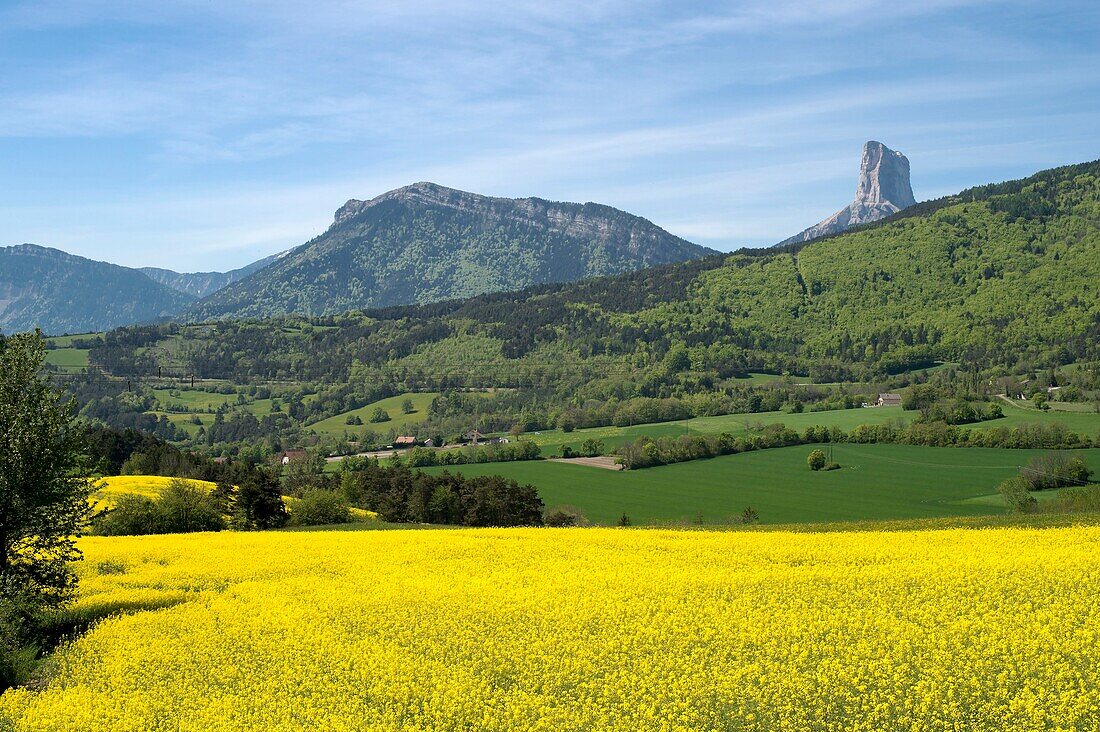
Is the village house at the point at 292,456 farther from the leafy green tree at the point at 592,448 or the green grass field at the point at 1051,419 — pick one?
the green grass field at the point at 1051,419

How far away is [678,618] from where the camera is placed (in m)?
20.7

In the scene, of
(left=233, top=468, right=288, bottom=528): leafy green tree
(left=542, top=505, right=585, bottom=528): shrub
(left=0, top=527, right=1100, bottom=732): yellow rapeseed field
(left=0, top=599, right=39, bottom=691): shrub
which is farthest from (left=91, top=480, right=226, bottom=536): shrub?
(left=0, top=599, right=39, bottom=691): shrub

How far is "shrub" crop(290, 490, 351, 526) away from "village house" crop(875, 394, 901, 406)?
4353 inches

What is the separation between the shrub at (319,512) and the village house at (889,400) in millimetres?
110562

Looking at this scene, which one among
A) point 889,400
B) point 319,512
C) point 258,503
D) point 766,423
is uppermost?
point 889,400

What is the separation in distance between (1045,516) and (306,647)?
3283cm

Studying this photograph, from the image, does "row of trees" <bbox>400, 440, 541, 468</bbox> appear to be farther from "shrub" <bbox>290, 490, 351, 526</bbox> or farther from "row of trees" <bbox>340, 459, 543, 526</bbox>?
"shrub" <bbox>290, 490, 351, 526</bbox>

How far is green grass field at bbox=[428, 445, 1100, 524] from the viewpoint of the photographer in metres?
76.8

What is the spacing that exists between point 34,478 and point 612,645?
16.8 m

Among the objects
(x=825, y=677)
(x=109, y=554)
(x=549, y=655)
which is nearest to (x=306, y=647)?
(x=549, y=655)

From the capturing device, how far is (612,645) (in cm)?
1902

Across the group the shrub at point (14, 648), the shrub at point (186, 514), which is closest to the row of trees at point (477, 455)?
the shrub at point (186, 514)

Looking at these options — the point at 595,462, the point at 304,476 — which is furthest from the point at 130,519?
the point at 595,462

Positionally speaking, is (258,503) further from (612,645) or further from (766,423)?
(766,423)
